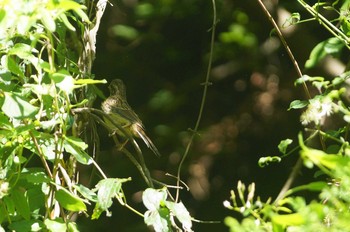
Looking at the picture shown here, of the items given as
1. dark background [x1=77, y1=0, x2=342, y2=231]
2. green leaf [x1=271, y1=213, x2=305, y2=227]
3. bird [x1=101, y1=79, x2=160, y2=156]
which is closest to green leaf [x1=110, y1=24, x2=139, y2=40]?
dark background [x1=77, y1=0, x2=342, y2=231]

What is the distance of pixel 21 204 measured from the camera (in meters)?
2.17

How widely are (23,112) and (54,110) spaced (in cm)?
25

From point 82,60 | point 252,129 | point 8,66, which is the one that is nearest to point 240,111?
point 252,129

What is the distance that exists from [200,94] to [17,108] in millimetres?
2500

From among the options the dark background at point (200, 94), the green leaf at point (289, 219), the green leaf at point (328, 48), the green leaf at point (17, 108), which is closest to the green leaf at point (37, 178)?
the green leaf at point (17, 108)

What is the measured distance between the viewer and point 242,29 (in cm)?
407

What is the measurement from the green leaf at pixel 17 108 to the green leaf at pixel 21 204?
0.99 feet

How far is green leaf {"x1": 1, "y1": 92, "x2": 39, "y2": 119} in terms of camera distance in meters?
1.94

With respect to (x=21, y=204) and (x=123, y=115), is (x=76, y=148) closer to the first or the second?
(x=21, y=204)

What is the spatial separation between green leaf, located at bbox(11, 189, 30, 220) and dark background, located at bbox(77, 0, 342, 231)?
1796mm

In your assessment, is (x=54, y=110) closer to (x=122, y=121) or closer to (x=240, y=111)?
(x=122, y=121)

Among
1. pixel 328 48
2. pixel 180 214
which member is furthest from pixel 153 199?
pixel 328 48

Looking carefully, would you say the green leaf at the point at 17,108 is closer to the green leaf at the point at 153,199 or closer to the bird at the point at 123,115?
the green leaf at the point at 153,199

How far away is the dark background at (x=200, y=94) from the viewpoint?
4.10 meters
